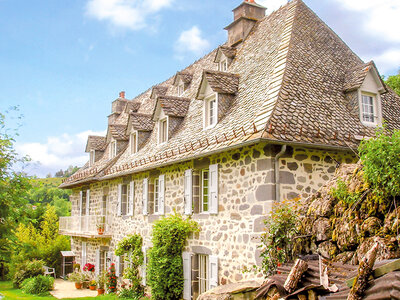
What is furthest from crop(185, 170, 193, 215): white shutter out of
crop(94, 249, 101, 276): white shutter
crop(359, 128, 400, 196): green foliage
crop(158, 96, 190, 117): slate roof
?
crop(94, 249, 101, 276): white shutter

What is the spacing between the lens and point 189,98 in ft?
55.6

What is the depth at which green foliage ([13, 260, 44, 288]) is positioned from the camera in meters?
24.3

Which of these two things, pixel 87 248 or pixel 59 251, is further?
pixel 59 251

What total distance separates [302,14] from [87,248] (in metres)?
16.1

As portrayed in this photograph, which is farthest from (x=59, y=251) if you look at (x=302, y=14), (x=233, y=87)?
(x=302, y=14)

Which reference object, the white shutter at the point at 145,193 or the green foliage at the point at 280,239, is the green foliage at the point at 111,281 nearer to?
the white shutter at the point at 145,193

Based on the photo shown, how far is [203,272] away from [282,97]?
18.3ft

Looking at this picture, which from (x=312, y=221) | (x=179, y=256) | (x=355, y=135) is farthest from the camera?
(x=179, y=256)

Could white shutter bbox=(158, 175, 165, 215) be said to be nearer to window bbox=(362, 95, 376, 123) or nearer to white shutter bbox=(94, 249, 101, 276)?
window bbox=(362, 95, 376, 123)

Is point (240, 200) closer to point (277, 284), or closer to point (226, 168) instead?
point (226, 168)

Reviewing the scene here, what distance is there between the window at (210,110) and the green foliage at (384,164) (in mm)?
7397

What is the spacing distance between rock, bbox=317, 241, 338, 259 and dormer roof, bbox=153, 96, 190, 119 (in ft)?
31.2

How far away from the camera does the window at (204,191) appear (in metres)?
13.0

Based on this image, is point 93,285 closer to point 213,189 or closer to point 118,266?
point 118,266
